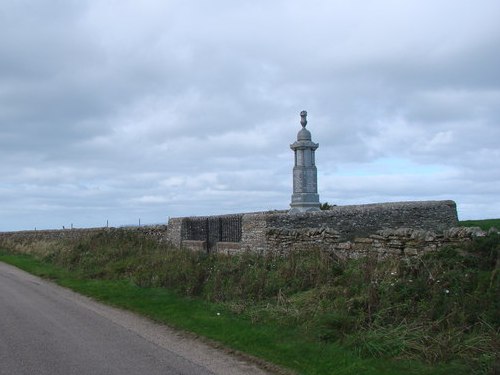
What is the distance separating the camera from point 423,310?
871 cm

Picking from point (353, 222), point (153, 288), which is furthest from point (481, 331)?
point (353, 222)

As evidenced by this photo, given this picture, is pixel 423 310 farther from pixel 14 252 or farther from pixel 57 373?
pixel 14 252

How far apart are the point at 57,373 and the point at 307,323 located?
13.6 ft

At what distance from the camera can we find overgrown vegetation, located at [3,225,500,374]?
25.1ft

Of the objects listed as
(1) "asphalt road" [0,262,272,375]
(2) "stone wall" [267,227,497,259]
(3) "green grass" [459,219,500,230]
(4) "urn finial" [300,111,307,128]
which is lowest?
(1) "asphalt road" [0,262,272,375]

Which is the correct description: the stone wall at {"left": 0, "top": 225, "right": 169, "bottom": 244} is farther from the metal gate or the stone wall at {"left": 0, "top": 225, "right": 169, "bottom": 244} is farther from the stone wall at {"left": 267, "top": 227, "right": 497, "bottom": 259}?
the stone wall at {"left": 267, "top": 227, "right": 497, "bottom": 259}

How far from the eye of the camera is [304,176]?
67.1 ft

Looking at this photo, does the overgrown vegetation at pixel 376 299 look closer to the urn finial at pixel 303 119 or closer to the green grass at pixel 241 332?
the green grass at pixel 241 332

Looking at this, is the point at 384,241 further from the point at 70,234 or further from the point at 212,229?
the point at 70,234

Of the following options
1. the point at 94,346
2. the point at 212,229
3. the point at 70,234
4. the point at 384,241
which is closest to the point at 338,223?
the point at 212,229

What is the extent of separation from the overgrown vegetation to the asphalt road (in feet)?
4.72

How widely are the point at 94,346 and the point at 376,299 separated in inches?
183

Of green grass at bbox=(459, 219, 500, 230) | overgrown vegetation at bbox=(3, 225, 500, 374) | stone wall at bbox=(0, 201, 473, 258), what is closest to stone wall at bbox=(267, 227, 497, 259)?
stone wall at bbox=(0, 201, 473, 258)

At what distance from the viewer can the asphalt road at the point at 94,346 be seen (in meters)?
7.47
